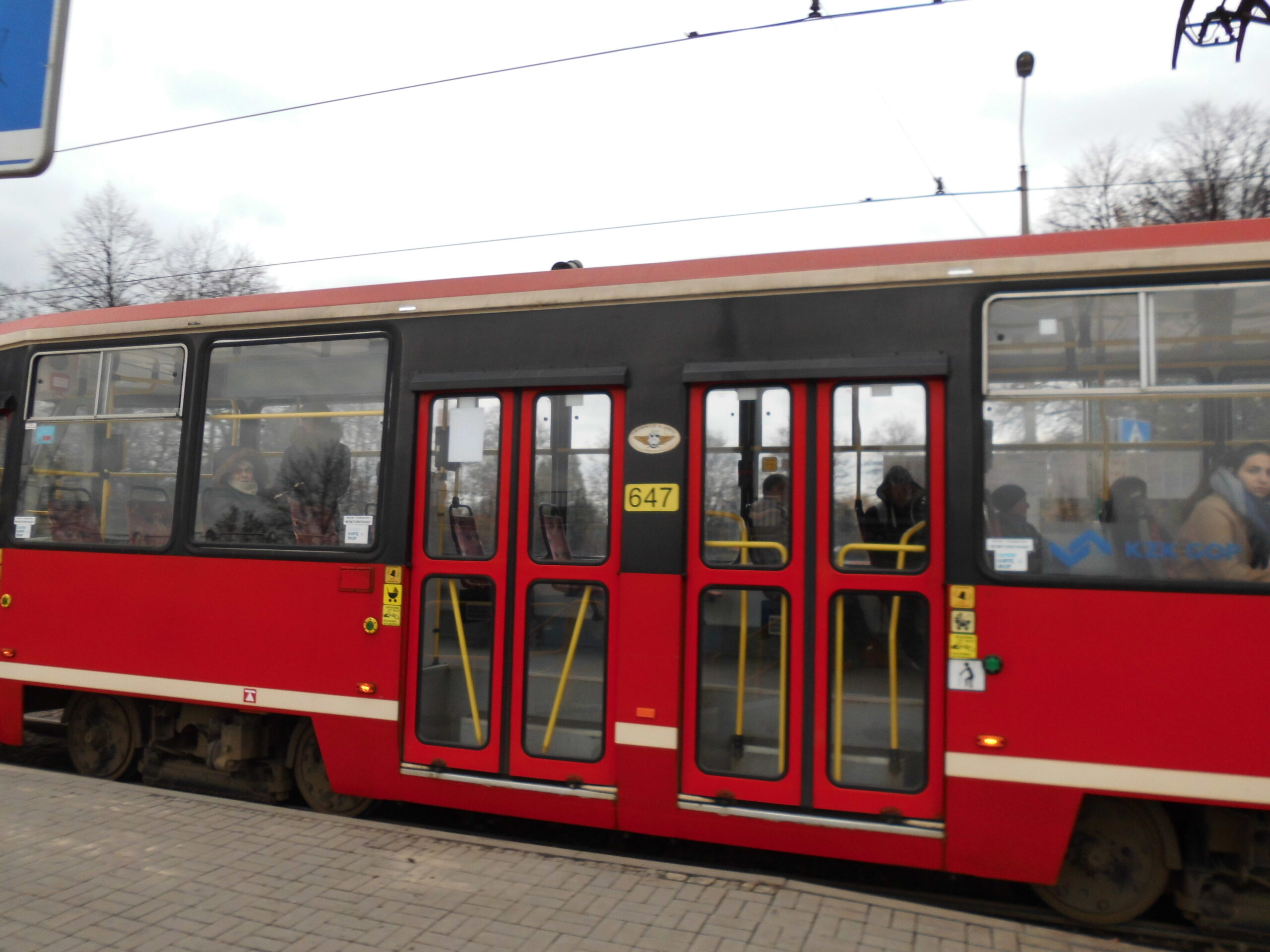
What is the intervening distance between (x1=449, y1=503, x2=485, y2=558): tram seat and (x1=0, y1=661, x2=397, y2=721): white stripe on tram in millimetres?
998

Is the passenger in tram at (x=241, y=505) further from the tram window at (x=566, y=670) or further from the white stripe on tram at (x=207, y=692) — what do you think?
the tram window at (x=566, y=670)

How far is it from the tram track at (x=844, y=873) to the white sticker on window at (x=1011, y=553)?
5.31ft

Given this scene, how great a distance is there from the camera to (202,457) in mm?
6133

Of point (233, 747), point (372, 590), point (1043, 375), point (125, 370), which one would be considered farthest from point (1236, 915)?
point (125, 370)

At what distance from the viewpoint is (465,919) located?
13.5 ft

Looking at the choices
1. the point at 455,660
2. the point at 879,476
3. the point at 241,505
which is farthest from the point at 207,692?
the point at 879,476

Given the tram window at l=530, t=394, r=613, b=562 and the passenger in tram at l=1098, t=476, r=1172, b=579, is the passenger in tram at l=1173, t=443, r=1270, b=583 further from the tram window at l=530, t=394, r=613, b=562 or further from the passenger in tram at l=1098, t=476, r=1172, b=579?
the tram window at l=530, t=394, r=613, b=562

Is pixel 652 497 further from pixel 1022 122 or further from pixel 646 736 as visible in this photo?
pixel 1022 122

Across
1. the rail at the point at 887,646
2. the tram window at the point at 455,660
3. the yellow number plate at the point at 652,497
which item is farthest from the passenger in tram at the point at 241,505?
the rail at the point at 887,646

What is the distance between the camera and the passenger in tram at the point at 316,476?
5766 mm

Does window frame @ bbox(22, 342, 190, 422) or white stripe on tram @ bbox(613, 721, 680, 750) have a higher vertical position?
window frame @ bbox(22, 342, 190, 422)

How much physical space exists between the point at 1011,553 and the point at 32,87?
4.80m

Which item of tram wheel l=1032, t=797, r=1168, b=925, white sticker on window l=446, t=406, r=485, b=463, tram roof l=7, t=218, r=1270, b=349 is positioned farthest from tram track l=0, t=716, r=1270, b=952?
tram roof l=7, t=218, r=1270, b=349

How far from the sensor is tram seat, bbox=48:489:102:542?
21.1 feet
